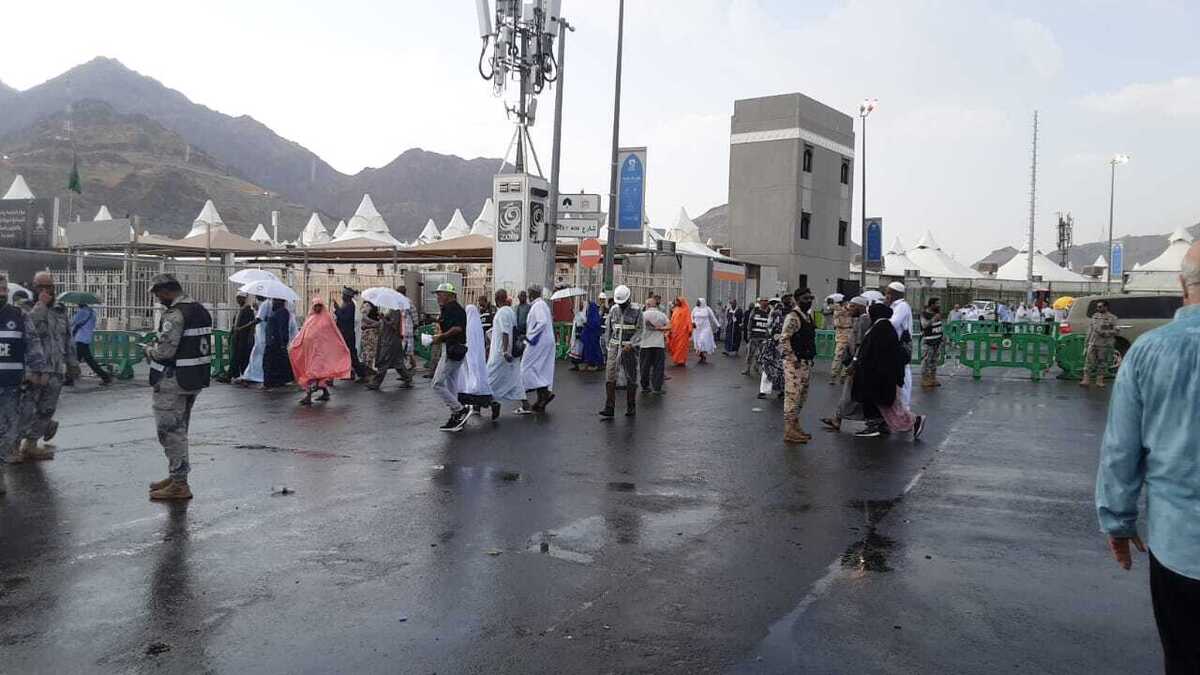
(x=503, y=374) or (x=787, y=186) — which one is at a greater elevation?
(x=787, y=186)

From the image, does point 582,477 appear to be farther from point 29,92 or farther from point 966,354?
point 29,92

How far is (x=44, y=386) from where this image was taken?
870cm

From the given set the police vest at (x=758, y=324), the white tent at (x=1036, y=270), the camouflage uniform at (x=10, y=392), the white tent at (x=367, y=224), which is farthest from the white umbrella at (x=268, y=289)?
the white tent at (x=1036, y=270)

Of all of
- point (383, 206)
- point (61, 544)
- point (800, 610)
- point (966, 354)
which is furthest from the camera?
point (383, 206)

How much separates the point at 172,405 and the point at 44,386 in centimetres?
231

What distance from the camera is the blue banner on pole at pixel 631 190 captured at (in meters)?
22.0

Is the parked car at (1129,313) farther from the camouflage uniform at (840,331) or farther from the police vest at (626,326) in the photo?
the police vest at (626,326)

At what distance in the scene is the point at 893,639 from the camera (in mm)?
4535

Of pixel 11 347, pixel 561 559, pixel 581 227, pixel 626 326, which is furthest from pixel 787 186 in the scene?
pixel 561 559

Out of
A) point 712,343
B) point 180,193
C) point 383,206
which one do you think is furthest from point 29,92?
point 712,343

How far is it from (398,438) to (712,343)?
53.5 feet

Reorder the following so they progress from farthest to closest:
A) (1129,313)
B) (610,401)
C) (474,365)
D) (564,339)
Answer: (564,339) < (1129,313) < (610,401) < (474,365)

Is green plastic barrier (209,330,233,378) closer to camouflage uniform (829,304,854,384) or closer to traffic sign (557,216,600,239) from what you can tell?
traffic sign (557,216,600,239)

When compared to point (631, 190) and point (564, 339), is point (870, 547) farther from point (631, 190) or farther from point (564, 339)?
point (564, 339)
